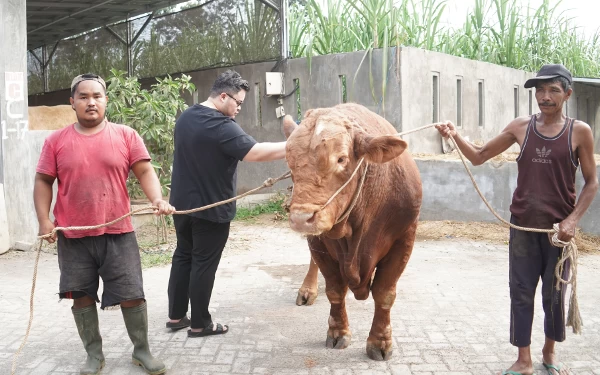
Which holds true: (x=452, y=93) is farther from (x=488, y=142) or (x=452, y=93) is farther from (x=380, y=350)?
(x=380, y=350)

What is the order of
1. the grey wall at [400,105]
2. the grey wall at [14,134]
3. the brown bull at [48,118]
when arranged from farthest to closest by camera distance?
1. the brown bull at [48,118]
2. the grey wall at [400,105]
3. the grey wall at [14,134]

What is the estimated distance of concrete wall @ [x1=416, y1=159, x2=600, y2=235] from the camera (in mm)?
8656

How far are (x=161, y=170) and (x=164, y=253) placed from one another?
6.11ft

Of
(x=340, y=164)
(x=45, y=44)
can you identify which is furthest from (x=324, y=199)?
(x=45, y=44)

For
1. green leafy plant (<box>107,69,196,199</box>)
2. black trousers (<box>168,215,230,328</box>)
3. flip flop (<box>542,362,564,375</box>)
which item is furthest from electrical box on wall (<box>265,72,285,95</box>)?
flip flop (<box>542,362,564,375</box>)

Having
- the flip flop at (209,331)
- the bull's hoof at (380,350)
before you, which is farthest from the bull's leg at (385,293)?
the flip flop at (209,331)

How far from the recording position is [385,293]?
428cm

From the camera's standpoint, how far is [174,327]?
4816 millimetres

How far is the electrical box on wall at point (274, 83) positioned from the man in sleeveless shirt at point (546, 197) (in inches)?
294

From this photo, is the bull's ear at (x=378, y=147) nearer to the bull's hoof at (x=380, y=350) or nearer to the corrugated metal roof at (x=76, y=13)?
the bull's hoof at (x=380, y=350)

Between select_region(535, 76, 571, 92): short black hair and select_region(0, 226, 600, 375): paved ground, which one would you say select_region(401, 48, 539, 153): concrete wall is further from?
select_region(535, 76, 571, 92): short black hair

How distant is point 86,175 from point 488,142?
2543 millimetres

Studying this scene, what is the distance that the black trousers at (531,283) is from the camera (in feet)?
12.5

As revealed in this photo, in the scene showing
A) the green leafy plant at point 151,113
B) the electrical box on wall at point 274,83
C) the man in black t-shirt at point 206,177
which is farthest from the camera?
the electrical box on wall at point 274,83
